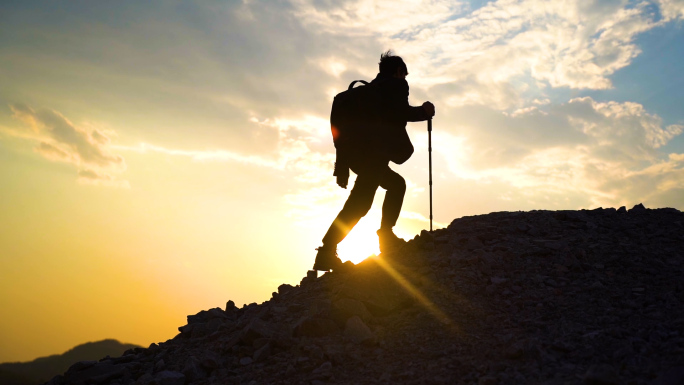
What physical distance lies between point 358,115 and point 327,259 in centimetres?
234

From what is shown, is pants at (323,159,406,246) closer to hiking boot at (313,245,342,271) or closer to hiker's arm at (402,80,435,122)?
hiking boot at (313,245,342,271)

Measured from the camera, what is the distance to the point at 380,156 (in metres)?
7.95

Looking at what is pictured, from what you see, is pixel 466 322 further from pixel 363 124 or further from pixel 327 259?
pixel 363 124

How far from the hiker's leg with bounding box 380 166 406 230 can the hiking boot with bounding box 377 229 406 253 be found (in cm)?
31

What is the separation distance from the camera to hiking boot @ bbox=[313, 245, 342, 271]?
8.20 m

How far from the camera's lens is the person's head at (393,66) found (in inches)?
319

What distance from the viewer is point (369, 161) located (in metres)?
7.93

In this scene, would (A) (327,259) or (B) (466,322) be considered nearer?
(B) (466,322)

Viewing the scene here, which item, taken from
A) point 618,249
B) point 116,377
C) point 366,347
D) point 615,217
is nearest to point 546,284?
point 618,249

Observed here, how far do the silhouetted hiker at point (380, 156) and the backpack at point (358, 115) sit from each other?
2cm

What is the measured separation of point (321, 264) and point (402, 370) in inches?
130

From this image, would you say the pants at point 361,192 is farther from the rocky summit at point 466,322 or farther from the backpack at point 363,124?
the rocky summit at point 466,322

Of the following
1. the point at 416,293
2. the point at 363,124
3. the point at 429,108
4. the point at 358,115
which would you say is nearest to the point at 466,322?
the point at 416,293

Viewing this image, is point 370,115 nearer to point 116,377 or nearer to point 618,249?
point 618,249
